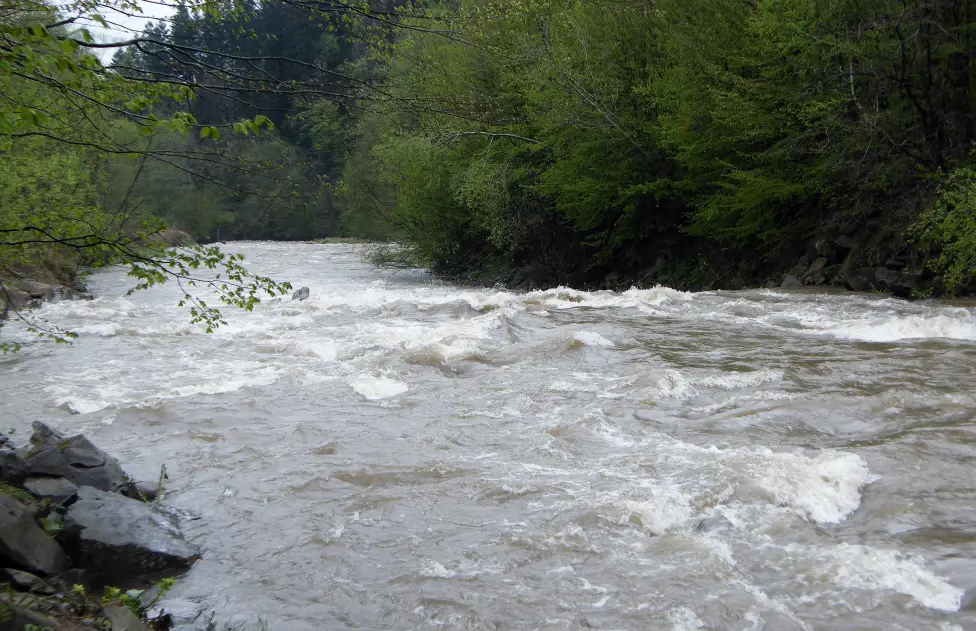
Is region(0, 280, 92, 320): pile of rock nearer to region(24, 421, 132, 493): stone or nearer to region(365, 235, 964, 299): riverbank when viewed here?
region(365, 235, 964, 299): riverbank

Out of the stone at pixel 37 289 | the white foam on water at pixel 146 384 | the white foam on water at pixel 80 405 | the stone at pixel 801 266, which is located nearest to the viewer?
the white foam on water at pixel 80 405

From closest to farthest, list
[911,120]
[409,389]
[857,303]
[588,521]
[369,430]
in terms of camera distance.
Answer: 1. [588,521]
2. [369,430]
3. [409,389]
4. [857,303]
5. [911,120]

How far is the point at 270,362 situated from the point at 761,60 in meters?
14.1

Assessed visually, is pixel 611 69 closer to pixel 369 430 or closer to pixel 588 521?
pixel 369 430

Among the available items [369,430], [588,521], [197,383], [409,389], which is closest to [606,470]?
[588,521]

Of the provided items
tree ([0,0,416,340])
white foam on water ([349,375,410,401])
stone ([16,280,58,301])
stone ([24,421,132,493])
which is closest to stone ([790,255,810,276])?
white foam on water ([349,375,410,401])

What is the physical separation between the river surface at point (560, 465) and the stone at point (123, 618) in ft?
2.72

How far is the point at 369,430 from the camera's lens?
8781 mm

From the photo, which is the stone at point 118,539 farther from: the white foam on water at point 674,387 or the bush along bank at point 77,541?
the white foam on water at point 674,387

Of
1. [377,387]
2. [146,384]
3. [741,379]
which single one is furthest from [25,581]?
[741,379]

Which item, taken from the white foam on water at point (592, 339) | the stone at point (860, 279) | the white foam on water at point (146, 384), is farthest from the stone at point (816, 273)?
the white foam on water at point (146, 384)

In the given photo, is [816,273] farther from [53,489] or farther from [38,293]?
[38,293]

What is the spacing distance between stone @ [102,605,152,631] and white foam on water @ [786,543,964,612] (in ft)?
13.5

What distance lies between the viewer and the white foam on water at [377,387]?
10305mm
